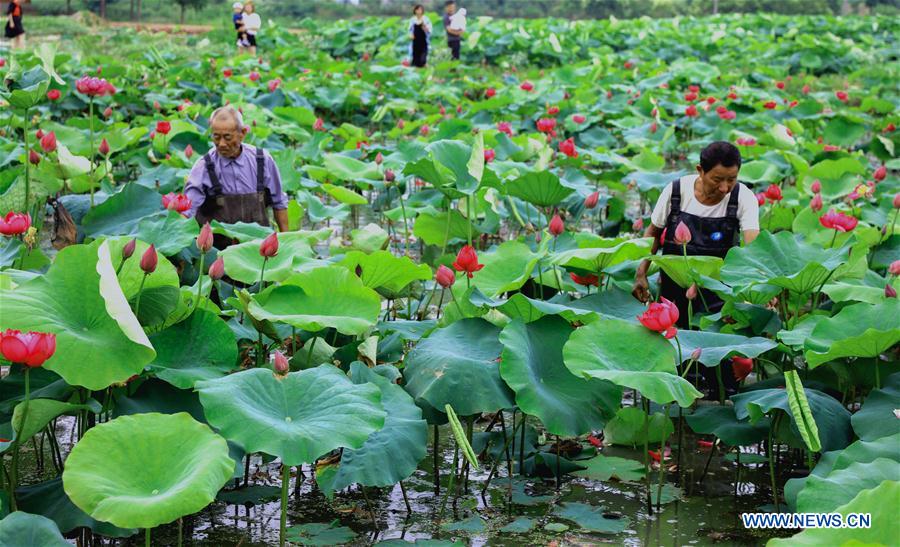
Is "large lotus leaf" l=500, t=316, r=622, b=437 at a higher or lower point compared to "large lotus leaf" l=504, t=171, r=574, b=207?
lower

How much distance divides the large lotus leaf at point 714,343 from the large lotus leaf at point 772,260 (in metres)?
0.19

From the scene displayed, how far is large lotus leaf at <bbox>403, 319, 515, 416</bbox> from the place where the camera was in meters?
2.63

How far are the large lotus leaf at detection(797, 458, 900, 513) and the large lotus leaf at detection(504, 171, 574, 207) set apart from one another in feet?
6.80

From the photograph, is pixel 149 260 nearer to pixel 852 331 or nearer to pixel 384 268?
pixel 384 268

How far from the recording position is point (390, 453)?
2488 millimetres

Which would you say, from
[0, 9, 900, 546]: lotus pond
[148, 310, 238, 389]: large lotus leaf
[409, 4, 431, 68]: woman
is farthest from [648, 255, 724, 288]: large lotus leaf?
[409, 4, 431, 68]: woman

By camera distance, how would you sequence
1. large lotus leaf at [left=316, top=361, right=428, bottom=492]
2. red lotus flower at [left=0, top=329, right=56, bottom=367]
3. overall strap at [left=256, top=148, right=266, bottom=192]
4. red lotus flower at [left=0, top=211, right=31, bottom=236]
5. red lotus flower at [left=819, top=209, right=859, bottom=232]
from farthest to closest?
overall strap at [left=256, top=148, right=266, bottom=192] → red lotus flower at [left=819, top=209, right=859, bottom=232] → red lotus flower at [left=0, top=211, right=31, bottom=236] → large lotus leaf at [left=316, top=361, right=428, bottom=492] → red lotus flower at [left=0, top=329, right=56, bottom=367]

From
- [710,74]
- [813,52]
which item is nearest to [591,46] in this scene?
[813,52]

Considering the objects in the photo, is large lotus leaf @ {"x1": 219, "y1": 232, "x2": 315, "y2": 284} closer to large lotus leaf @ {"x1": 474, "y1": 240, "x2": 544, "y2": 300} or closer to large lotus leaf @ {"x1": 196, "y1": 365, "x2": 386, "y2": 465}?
large lotus leaf @ {"x1": 474, "y1": 240, "x2": 544, "y2": 300}

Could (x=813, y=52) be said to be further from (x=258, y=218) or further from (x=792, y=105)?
(x=258, y=218)

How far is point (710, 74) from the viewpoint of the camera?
474 inches

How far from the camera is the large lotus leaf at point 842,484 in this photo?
7.08 feet

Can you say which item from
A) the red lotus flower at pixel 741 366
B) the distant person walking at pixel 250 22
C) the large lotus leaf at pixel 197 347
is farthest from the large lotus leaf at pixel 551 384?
the distant person walking at pixel 250 22

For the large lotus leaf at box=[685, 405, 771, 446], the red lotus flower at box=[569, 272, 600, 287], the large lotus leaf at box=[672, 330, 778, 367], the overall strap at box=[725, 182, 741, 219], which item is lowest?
the large lotus leaf at box=[685, 405, 771, 446]
